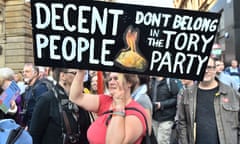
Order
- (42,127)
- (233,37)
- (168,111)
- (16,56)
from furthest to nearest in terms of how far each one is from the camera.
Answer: (16,56), (233,37), (168,111), (42,127)

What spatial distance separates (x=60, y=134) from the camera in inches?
153

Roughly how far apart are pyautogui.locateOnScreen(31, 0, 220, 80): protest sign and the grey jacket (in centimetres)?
104

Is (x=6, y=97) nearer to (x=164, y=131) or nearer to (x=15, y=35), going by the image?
(x=164, y=131)

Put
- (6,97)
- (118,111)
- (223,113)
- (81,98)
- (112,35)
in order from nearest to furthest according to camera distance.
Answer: (118,111) → (112,35) → (81,98) → (6,97) → (223,113)

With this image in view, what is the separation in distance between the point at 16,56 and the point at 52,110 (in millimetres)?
21154

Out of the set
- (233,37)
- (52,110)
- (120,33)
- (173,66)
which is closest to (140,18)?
(120,33)

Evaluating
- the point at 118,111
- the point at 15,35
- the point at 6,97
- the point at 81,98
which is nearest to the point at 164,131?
the point at 81,98

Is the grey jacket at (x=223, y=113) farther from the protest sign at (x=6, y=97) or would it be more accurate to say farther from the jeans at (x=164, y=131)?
the jeans at (x=164, y=131)

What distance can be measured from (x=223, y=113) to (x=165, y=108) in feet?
8.81

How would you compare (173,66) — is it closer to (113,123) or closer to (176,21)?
(176,21)

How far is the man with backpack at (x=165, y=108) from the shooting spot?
23.0 feet

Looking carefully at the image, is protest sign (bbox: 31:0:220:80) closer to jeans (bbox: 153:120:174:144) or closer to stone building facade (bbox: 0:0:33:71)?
jeans (bbox: 153:120:174:144)

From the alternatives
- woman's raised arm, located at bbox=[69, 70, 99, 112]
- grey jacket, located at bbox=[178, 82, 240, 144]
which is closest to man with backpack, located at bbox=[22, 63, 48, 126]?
woman's raised arm, located at bbox=[69, 70, 99, 112]

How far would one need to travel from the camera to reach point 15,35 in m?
24.6
